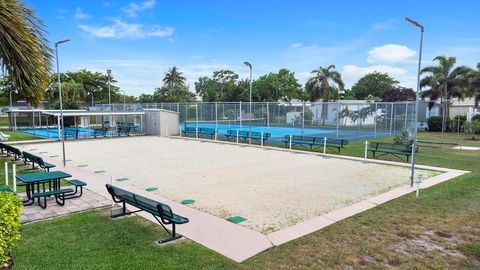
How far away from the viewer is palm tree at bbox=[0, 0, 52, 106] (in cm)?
648

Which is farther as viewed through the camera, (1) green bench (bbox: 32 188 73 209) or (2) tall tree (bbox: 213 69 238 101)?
(2) tall tree (bbox: 213 69 238 101)

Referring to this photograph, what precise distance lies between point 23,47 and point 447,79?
40296 millimetres

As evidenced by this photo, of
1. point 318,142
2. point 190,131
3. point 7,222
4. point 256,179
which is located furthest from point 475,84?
point 7,222

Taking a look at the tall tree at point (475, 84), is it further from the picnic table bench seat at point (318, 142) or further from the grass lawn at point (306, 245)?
the grass lawn at point (306, 245)

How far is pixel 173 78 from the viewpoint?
67.1 m

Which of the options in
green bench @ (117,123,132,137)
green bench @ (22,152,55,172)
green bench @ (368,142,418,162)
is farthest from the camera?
green bench @ (117,123,132,137)

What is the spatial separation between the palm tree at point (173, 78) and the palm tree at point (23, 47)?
197 ft

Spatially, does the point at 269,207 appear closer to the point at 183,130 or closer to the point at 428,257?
the point at 428,257

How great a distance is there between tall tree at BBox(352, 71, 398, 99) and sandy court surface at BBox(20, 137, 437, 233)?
6905cm

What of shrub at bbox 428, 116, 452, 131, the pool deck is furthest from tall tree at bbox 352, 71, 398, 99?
the pool deck

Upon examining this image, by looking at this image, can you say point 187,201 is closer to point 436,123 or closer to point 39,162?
point 39,162

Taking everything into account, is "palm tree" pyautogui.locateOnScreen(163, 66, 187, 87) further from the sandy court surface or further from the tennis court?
the sandy court surface

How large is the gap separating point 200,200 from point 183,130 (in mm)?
19231

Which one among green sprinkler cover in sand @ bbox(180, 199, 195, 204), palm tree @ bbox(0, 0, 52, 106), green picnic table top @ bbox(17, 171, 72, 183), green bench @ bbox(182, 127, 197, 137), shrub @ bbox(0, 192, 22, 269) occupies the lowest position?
green sprinkler cover in sand @ bbox(180, 199, 195, 204)
